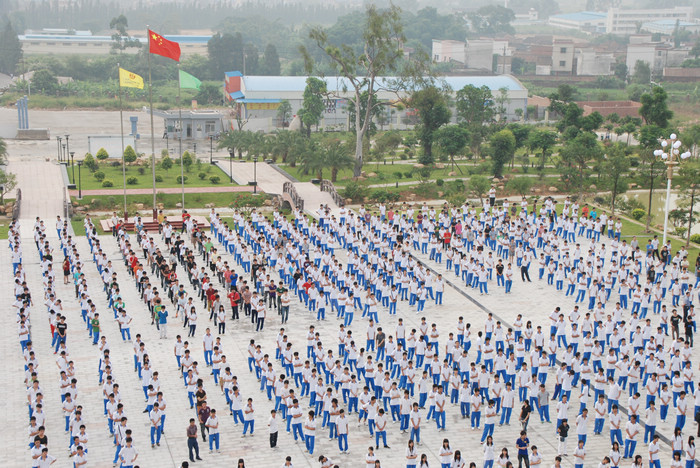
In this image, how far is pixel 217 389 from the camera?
67.6 feet

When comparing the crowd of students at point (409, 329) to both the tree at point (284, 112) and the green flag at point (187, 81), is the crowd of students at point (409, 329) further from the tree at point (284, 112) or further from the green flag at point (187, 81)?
the tree at point (284, 112)

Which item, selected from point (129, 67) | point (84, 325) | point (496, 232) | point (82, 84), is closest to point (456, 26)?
point (129, 67)

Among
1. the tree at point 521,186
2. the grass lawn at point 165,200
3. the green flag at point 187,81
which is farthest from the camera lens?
the tree at point 521,186

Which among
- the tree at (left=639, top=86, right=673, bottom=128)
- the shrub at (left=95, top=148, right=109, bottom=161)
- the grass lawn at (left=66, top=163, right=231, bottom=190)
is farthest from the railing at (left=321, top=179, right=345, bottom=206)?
the tree at (left=639, top=86, right=673, bottom=128)

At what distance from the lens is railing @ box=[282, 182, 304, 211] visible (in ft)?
137

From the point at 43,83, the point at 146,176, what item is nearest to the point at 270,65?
the point at 43,83

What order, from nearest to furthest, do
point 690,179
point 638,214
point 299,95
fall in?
point 690,179
point 638,214
point 299,95

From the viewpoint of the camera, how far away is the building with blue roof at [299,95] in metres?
80.9

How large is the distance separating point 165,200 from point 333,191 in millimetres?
8454

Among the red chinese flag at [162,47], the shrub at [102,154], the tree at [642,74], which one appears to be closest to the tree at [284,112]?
the shrub at [102,154]

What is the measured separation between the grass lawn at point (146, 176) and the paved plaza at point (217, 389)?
14850 millimetres

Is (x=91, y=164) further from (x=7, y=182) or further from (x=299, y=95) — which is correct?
(x=299, y=95)

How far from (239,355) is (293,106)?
61544 mm

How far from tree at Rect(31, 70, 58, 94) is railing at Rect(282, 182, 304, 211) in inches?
2630
